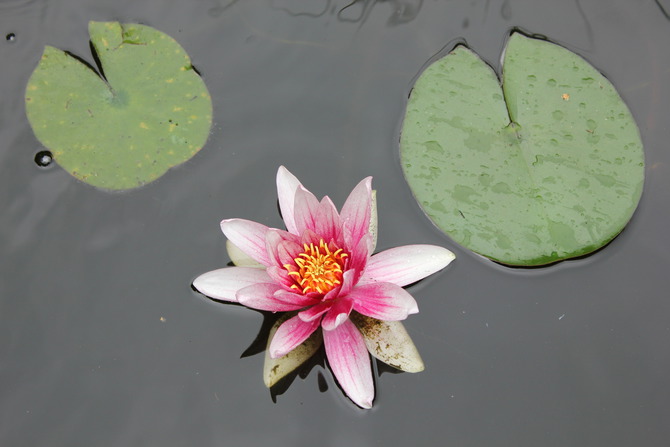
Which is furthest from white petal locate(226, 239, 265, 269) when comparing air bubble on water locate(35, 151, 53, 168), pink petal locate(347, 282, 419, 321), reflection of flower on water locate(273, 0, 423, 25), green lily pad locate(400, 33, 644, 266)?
reflection of flower on water locate(273, 0, 423, 25)

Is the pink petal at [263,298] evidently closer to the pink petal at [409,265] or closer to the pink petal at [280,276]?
the pink petal at [280,276]

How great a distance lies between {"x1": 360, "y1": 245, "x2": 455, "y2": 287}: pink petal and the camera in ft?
8.07

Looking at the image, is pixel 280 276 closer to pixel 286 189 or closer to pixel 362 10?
pixel 286 189

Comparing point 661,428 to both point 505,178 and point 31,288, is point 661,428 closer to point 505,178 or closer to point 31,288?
point 505,178

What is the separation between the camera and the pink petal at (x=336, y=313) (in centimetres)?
221

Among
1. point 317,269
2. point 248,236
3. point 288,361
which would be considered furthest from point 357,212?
point 288,361

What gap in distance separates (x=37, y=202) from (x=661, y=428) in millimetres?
3512

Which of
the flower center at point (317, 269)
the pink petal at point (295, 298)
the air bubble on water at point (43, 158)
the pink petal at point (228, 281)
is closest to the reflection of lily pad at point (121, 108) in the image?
the air bubble on water at point (43, 158)

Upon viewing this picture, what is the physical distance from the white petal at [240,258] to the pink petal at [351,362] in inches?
20.8

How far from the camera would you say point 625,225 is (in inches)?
109

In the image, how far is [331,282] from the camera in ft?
7.69

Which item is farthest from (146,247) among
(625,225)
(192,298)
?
(625,225)

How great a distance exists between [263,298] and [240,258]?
0.43 metres

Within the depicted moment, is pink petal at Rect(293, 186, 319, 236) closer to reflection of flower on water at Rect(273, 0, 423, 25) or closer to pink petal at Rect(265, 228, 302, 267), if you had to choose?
pink petal at Rect(265, 228, 302, 267)
